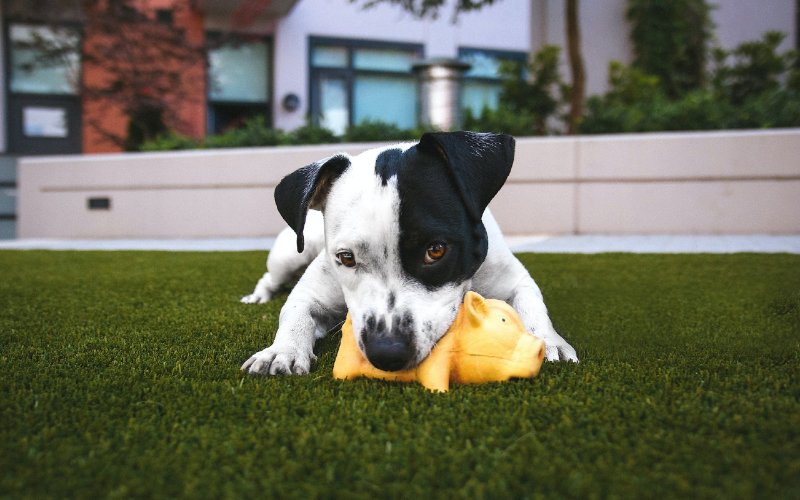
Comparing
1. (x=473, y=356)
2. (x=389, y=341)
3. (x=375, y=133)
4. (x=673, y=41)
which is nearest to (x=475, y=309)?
(x=473, y=356)

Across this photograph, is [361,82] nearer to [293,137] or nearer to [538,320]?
[293,137]

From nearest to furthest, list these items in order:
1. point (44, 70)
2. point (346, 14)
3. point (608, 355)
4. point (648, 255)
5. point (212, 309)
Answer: point (608, 355) < point (212, 309) < point (648, 255) < point (44, 70) < point (346, 14)

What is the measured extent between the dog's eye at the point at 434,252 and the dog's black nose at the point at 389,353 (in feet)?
1.22

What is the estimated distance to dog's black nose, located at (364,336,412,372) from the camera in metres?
2.04

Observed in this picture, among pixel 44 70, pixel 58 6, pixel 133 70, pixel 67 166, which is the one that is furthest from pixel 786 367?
pixel 44 70

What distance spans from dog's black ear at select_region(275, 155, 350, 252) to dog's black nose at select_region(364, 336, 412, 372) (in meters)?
0.66

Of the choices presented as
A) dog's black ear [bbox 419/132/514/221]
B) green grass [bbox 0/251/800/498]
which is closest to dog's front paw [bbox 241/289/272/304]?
green grass [bbox 0/251/800/498]

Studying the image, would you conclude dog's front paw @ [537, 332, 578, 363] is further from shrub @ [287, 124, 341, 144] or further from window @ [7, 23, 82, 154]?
window @ [7, 23, 82, 154]

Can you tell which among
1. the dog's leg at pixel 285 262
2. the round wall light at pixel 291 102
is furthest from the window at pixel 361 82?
Result: the dog's leg at pixel 285 262

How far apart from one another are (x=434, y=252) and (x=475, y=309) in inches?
10.6

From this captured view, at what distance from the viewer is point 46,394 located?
197 centimetres

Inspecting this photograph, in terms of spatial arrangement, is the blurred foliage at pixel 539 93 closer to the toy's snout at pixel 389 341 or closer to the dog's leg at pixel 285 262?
the dog's leg at pixel 285 262

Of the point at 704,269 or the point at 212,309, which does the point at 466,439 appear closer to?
the point at 212,309

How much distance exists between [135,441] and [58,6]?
47.7ft
